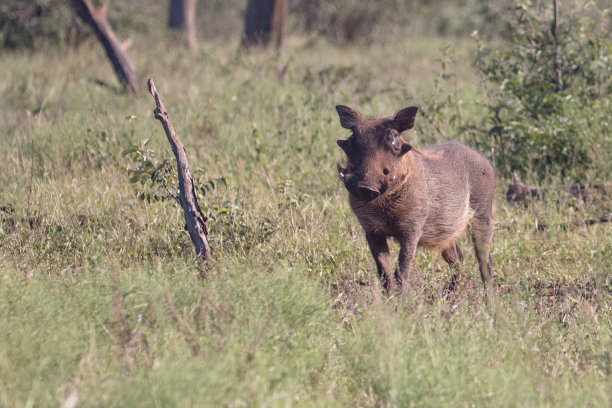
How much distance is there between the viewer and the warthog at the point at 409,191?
349 cm

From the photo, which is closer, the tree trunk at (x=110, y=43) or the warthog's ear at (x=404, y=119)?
the warthog's ear at (x=404, y=119)

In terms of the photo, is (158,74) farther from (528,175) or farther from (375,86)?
(528,175)

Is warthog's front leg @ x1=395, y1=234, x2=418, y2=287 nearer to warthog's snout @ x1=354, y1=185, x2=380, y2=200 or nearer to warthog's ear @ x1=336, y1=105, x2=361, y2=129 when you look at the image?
warthog's snout @ x1=354, y1=185, x2=380, y2=200

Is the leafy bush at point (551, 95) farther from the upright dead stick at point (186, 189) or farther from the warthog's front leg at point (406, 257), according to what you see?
the upright dead stick at point (186, 189)

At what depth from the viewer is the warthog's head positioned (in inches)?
134

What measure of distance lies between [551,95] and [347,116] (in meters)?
2.95

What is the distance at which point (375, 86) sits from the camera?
916cm

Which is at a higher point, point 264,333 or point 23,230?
point 264,333

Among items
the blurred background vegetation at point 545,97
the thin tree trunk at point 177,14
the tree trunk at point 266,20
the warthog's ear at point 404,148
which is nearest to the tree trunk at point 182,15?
the thin tree trunk at point 177,14

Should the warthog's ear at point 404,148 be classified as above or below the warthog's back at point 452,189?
above

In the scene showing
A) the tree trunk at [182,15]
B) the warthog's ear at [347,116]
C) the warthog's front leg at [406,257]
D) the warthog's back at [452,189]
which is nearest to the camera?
the warthog's ear at [347,116]

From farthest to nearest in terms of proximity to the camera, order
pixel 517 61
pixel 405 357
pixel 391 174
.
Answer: pixel 517 61 → pixel 391 174 → pixel 405 357

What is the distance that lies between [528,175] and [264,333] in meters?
3.76

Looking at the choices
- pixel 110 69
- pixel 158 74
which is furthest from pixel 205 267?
pixel 110 69
